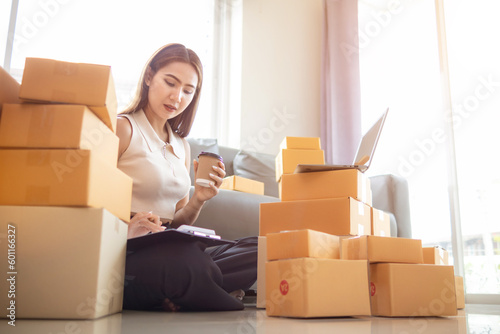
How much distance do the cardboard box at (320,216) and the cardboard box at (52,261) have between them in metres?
0.64

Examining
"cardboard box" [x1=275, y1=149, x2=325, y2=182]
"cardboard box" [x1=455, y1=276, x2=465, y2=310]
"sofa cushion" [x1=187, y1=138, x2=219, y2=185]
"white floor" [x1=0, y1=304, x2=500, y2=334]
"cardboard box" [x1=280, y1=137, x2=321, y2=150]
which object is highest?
"sofa cushion" [x1=187, y1=138, x2=219, y2=185]

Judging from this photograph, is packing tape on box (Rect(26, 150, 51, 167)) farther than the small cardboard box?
No

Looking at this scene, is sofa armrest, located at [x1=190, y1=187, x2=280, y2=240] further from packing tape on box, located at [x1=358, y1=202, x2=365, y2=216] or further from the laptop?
packing tape on box, located at [x1=358, y1=202, x2=365, y2=216]

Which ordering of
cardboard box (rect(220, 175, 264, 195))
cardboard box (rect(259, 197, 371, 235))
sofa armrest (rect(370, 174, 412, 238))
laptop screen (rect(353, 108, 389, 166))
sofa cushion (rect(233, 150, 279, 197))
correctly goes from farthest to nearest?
sofa cushion (rect(233, 150, 279, 197))
sofa armrest (rect(370, 174, 412, 238))
cardboard box (rect(220, 175, 264, 195))
laptop screen (rect(353, 108, 389, 166))
cardboard box (rect(259, 197, 371, 235))

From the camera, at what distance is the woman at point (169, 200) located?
124 centimetres

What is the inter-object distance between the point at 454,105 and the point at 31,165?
98.8 inches

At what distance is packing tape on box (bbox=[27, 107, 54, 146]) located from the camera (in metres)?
1.00

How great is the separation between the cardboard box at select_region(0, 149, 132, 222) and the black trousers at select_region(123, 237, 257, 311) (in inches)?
11.6

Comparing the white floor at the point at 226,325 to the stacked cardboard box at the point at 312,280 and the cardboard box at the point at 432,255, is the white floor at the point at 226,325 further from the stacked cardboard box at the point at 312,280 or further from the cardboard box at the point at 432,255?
the cardboard box at the point at 432,255

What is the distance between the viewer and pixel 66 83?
3.42 feet

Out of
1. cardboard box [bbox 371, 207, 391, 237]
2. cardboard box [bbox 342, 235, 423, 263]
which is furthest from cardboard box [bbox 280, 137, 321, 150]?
cardboard box [bbox 342, 235, 423, 263]

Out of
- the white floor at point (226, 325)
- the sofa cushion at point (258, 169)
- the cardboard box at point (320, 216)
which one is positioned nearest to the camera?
the white floor at point (226, 325)

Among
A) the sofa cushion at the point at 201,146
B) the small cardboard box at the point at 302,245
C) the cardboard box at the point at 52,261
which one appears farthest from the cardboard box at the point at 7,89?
the sofa cushion at the point at 201,146

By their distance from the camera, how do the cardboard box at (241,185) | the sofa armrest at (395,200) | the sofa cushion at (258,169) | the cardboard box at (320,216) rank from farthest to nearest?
1. the sofa cushion at (258,169)
2. the sofa armrest at (395,200)
3. the cardboard box at (241,185)
4. the cardboard box at (320,216)
